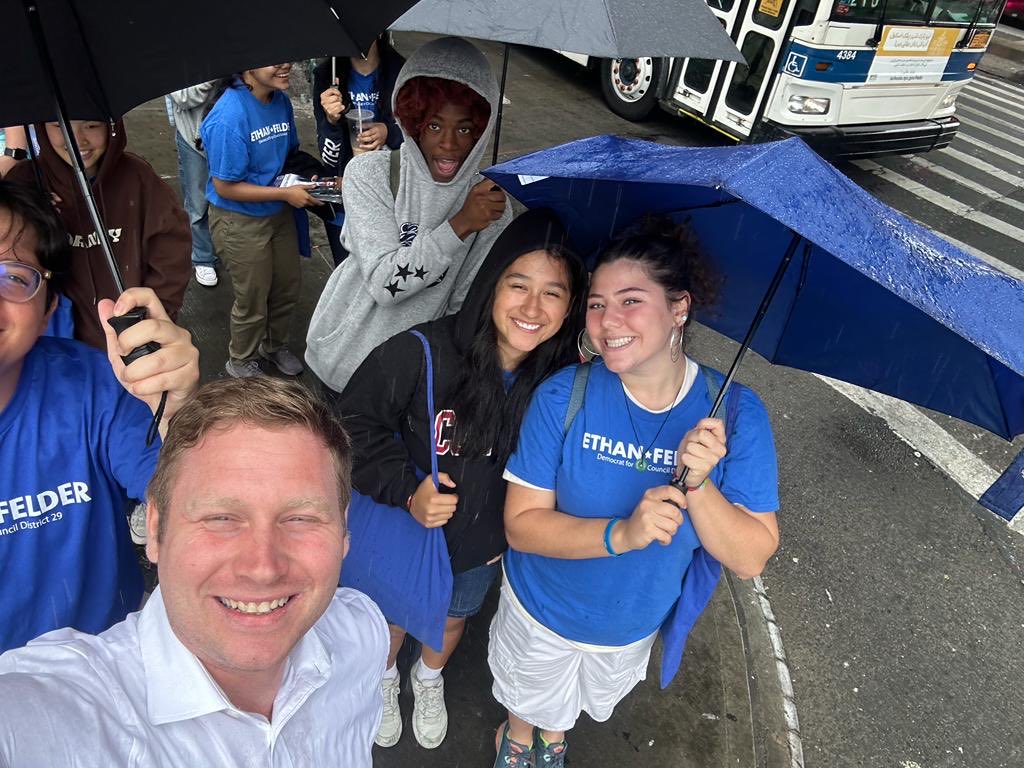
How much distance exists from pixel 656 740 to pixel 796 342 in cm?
169

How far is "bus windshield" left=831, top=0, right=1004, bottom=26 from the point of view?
666cm

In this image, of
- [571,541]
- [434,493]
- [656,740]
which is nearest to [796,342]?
[571,541]

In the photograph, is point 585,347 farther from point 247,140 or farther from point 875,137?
point 875,137

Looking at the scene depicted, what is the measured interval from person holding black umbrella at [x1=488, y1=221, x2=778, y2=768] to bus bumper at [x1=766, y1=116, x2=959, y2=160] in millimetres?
6239

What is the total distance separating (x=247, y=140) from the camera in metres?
3.34

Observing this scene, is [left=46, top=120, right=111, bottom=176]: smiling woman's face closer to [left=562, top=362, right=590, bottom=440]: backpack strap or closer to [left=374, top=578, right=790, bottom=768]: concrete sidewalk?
[left=562, top=362, right=590, bottom=440]: backpack strap

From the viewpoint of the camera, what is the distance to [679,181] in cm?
130

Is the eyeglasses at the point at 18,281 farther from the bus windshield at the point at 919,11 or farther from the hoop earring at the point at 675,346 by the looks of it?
the bus windshield at the point at 919,11

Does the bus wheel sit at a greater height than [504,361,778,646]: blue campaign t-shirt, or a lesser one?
lesser

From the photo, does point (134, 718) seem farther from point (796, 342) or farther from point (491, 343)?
point (796, 342)

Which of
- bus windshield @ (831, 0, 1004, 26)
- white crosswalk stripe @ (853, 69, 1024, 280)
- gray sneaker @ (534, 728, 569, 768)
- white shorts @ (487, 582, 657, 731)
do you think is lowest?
gray sneaker @ (534, 728, 569, 768)

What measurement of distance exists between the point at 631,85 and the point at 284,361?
734 centimetres

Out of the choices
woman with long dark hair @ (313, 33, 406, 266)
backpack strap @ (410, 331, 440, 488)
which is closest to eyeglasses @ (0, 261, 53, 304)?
backpack strap @ (410, 331, 440, 488)

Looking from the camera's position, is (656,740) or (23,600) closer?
(23,600)
